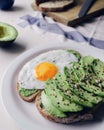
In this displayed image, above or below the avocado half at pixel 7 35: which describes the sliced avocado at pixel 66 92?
below

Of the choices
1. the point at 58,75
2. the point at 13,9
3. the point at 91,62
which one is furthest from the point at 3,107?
the point at 13,9

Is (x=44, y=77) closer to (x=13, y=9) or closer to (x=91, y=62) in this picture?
(x=91, y=62)

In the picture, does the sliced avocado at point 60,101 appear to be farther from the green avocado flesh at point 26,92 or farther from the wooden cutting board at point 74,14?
the wooden cutting board at point 74,14

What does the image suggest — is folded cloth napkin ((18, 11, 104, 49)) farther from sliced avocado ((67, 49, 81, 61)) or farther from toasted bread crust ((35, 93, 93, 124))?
toasted bread crust ((35, 93, 93, 124))

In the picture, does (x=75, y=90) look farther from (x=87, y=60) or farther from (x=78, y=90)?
(x=87, y=60)

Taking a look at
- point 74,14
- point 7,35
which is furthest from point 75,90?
point 74,14

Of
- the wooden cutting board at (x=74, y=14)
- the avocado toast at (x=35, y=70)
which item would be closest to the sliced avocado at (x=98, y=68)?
the avocado toast at (x=35, y=70)

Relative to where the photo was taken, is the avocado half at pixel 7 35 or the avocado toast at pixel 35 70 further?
the avocado half at pixel 7 35

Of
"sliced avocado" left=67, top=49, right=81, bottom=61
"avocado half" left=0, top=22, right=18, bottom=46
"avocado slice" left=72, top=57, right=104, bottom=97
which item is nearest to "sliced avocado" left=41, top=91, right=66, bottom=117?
"avocado slice" left=72, top=57, right=104, bottom=97
